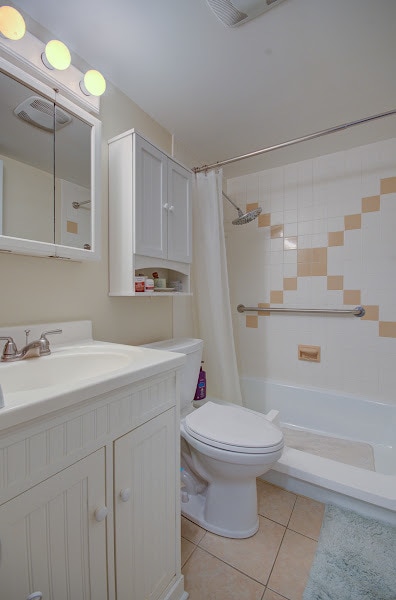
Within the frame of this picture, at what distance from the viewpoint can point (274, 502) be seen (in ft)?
4.54

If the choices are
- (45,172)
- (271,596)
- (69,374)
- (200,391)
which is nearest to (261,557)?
(271,596)

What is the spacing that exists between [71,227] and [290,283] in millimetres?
1643

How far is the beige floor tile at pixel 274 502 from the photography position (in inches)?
51.3

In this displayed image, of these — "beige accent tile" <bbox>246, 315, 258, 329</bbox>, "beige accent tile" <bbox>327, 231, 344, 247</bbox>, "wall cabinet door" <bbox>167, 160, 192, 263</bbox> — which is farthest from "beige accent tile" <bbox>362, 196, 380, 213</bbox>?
"wall cabinet door" <bbox>167, 160, 192, 263</bbox>

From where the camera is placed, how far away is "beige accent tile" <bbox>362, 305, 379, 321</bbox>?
72.7 inches

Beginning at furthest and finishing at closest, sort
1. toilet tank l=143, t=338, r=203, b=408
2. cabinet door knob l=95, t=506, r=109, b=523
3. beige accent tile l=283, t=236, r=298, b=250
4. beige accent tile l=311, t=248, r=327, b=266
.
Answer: beige accent tile l=283, t=236, r=298, b=250, beige accent tile l=311, t=248, r=327, b=266, toilet tank l=143, t=338, r=203, b=408, cabinet door knob l=95, t=506, r=109, b=523

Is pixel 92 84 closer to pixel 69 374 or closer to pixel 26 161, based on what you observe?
pixel 26 161

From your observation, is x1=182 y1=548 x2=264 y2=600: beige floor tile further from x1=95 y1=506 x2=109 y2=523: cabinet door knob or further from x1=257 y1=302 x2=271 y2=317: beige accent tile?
x1=257 y1=302 x2=271 y2=317: beige accent tile

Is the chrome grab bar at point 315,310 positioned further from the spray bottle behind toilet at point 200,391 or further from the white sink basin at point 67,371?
the white sink basin at point 67,371

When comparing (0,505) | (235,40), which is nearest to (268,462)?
(0,505)

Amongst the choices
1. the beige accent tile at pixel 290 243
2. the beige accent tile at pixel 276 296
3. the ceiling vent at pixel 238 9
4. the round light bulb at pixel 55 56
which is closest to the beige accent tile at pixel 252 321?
the beige accent tile at pixel 276 296

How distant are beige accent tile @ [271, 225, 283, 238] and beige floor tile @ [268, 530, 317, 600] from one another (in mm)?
1865

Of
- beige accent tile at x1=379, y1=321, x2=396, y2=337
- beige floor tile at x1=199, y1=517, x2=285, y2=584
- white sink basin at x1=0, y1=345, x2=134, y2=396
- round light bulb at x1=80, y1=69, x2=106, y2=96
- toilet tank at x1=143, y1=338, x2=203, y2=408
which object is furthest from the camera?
beige accent tile at x1=379, y1=321, x2=396, y2=337

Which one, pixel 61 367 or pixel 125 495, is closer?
pixel 125 495
